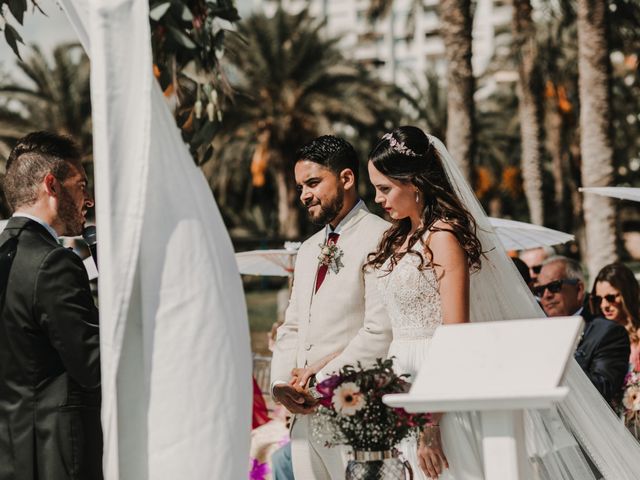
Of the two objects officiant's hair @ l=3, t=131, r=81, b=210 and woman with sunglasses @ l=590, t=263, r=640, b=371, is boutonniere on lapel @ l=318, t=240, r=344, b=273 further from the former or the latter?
woman with sunglasses @ l=590, t=263, r=640, b=371

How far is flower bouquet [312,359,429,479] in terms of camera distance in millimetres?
3357

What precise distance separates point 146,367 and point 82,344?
1.94 ft

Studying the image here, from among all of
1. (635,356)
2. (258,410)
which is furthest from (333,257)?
(258,410)

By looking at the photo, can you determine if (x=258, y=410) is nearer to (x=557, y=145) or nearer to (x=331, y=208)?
(x=331, y=208)

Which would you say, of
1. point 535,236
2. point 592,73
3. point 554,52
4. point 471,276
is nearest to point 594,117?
point 592,73

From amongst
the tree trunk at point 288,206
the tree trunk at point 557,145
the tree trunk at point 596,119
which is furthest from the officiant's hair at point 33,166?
the tree trunk at point 557,145

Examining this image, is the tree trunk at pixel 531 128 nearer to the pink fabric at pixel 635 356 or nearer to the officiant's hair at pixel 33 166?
the pink fabric at pixel 635 356

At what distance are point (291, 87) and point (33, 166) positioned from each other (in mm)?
25208

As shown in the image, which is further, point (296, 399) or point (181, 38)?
point (296, 399)

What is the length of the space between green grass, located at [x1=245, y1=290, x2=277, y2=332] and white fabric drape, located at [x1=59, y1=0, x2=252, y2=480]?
22.8 meters

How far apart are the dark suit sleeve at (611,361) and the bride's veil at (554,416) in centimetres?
136

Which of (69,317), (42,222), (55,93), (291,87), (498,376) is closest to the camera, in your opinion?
(498,376)

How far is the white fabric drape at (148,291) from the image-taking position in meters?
2.78

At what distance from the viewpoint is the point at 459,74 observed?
1267 centimetres
